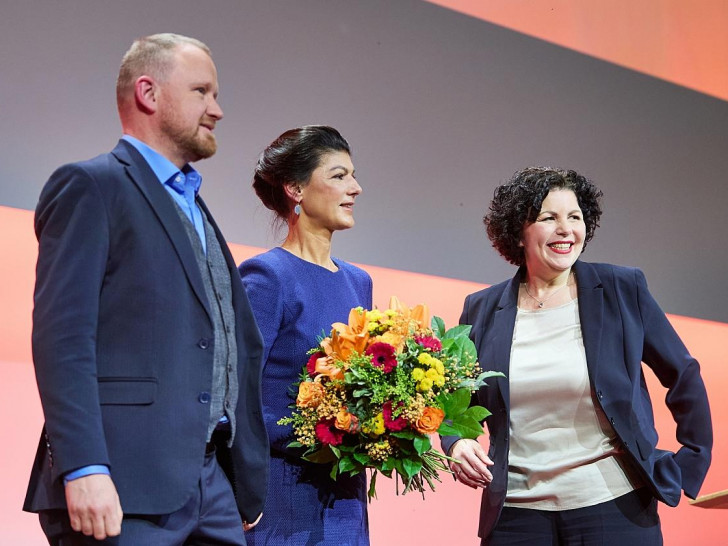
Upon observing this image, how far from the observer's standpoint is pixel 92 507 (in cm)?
150

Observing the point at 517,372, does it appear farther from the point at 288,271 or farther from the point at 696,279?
the point at 696,279

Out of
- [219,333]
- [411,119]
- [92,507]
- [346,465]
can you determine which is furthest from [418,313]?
[411,119]

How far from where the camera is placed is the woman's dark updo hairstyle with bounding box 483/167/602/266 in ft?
9.05

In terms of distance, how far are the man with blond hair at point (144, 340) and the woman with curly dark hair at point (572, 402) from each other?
0.83 metres

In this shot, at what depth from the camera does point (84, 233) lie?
1.63m

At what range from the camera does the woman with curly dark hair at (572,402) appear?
2.40m

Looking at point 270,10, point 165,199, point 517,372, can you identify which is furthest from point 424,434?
point 270,10

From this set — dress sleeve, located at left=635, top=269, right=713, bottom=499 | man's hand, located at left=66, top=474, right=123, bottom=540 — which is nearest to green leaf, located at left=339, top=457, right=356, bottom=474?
man's hand, located at left=66, top=474, right=123, bottom=540

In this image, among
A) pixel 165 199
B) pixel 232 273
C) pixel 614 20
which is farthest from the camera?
pixel 614 20

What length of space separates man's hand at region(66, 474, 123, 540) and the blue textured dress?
0.80 meters

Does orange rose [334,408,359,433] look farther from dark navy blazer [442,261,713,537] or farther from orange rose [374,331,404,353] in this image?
dark navy blazer [442,261,713,537]

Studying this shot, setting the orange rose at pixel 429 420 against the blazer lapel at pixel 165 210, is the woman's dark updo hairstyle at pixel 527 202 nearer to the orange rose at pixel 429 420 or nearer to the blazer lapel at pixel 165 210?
the orange rose at pixel 429 420

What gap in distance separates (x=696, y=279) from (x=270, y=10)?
2511 mm

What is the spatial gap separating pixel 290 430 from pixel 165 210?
763 millimetres
